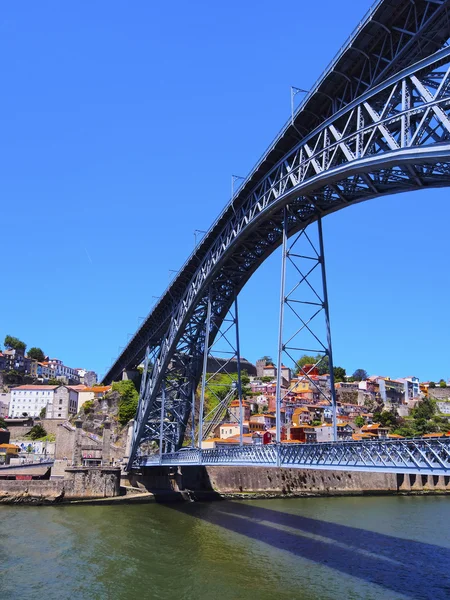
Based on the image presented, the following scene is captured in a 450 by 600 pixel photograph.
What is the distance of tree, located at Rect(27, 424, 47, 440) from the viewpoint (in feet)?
198

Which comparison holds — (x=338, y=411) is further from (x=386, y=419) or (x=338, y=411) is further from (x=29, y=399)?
(x=29, y=399)

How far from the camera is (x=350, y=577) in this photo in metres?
16.6

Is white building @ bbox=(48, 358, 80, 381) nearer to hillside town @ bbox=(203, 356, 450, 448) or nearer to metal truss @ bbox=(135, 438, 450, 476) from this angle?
hillside town @ bbox=(203, 356, 450, 448)

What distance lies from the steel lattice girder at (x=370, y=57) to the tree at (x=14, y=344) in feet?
259

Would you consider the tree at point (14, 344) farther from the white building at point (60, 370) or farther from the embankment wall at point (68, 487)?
the embankment wall at point (68, 487)

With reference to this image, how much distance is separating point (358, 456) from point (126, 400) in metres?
Answer: 43.5

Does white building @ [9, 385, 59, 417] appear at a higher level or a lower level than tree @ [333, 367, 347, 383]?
lower

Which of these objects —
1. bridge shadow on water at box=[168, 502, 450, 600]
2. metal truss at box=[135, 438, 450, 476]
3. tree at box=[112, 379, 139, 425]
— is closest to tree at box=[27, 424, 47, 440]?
tree at box=[112, 379, 139, 425]

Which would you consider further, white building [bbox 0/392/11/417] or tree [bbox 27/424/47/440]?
white building [bbox 0/392/11/417]

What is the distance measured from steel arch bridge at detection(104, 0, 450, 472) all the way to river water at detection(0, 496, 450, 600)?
3.45 metres

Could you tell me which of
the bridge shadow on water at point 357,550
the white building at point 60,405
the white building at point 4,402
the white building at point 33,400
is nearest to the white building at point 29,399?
the white building at point 33,400

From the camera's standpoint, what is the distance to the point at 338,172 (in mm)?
16828

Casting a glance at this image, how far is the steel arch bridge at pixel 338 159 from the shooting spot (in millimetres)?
13695

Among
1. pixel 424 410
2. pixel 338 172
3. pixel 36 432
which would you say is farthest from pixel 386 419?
pixel 338 172
